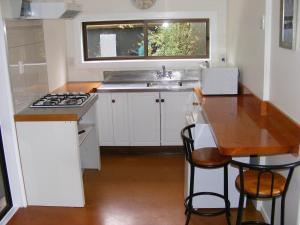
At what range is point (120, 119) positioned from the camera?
477 centimetres

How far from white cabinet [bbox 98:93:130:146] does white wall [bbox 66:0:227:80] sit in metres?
0.59

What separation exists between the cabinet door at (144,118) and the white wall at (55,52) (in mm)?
949

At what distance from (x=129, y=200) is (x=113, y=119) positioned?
54.1 inches

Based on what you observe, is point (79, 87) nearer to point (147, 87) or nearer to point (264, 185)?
point (147, 87)

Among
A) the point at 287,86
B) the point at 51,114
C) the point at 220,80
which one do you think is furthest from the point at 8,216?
the point at 287,86

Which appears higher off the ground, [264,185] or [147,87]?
[147,87]

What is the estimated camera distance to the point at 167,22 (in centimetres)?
502

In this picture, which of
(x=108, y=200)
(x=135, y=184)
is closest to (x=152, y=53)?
(x=135, y=184)

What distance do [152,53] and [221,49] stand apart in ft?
3.04

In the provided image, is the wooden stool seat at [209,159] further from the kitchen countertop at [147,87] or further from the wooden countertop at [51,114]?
the kitchen countertop at [147,87]

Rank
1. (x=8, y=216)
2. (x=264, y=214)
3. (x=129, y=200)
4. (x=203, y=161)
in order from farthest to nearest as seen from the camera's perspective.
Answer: (x=129, y=200) → (x=8, y=216) → (x=264, y=214) → (x=203, y=161)

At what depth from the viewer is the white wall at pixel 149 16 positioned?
488 centimetres

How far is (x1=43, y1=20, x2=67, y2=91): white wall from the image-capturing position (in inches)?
175

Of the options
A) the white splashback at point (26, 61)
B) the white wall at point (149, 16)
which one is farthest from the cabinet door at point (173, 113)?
the white splashback at point (26, 61)
